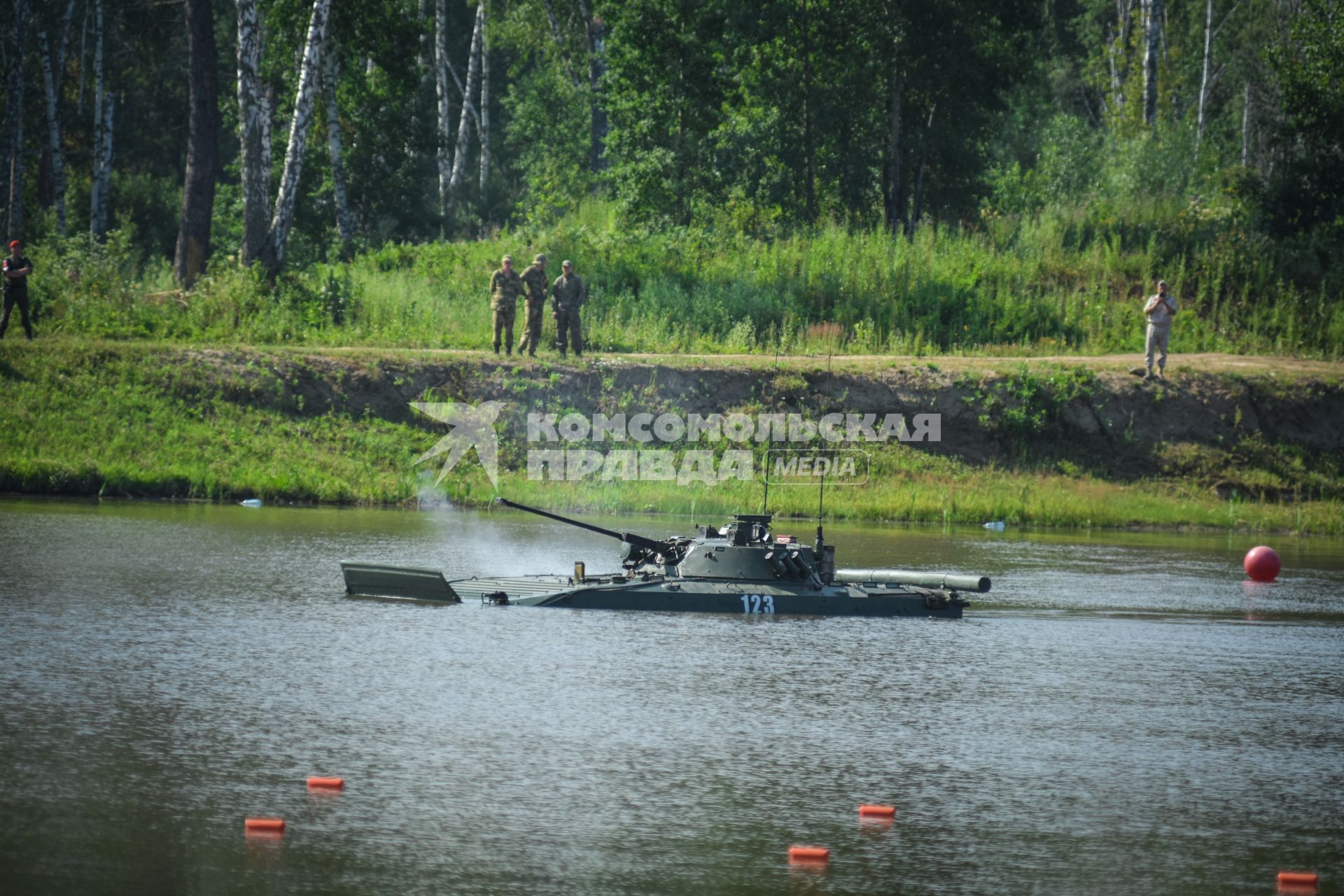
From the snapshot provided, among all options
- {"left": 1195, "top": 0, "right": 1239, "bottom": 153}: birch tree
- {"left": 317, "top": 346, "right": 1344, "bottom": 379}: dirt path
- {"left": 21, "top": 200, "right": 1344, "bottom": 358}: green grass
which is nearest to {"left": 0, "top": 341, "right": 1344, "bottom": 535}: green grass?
{"left": 317, "top": 346, "right": 1344, "bottom": 379}: dirt path

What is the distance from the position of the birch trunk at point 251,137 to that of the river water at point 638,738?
16180mm

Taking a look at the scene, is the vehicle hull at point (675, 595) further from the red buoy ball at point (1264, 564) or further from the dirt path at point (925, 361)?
the dirt path at point (925, 361)

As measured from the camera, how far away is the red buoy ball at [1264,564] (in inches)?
1056

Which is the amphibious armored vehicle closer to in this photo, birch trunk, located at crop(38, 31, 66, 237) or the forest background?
the forest background

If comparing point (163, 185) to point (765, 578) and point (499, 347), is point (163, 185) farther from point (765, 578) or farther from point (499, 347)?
point (765, 578)

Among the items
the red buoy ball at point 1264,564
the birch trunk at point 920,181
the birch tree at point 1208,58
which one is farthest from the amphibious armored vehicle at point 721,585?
the birch tree at point 1208,58

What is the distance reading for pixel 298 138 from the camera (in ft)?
130

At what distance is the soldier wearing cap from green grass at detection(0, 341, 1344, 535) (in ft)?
2.22

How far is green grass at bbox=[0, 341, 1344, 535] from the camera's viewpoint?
109ft

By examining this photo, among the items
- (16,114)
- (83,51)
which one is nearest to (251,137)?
(16,114)

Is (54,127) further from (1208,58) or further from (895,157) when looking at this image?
(1208,58)

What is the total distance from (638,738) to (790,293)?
94.5 feet

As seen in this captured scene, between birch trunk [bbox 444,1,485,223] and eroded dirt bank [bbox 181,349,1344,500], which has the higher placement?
birch trunk [bbox 444,1,485,223]

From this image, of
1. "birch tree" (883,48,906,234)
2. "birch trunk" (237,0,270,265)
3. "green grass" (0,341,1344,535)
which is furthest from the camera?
"birch tree" (883,48,906,234)
